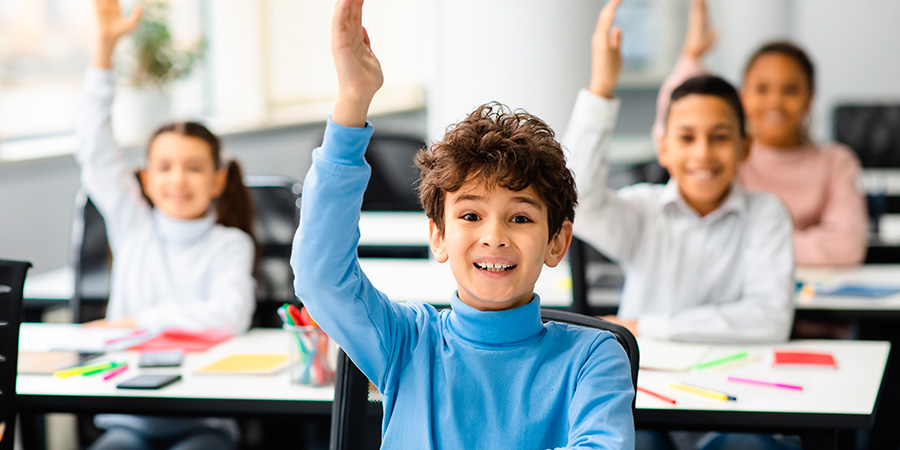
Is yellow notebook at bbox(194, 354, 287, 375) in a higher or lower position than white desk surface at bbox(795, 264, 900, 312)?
lower

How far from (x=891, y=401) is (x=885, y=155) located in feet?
12.2

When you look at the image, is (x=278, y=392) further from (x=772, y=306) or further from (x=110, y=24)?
(x=110, y=24)

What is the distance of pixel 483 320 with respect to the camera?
1.31m

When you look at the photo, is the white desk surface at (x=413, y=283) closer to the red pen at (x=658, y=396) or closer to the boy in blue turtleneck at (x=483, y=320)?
the red pen at (x=658, y=396)

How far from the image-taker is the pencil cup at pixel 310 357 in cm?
179

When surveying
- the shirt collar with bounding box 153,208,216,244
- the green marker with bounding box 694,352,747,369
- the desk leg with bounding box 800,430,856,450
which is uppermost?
the shirt collar with bounding box 153,208,216,244

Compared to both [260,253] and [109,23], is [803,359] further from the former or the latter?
[109,23]

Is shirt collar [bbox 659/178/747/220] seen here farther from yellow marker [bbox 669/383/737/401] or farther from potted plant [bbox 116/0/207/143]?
potted plant [bbox 116/0/207/143]

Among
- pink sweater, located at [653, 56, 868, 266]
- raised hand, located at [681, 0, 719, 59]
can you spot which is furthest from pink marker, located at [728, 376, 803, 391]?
raised hand, located at [681, 0, 719, 59]

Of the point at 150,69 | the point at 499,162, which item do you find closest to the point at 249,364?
the point at 499,162

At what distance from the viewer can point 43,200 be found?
3859mm

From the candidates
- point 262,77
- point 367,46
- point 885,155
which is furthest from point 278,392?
point 885,155

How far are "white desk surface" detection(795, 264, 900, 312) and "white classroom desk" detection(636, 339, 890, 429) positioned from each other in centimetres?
37

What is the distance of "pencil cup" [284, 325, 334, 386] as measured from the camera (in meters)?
1.79
